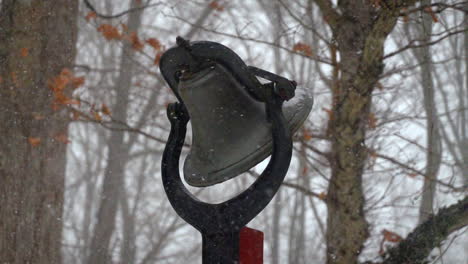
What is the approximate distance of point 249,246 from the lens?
197 centimetres

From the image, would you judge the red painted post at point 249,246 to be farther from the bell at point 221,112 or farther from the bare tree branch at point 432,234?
the bare tree branch at point 432,234

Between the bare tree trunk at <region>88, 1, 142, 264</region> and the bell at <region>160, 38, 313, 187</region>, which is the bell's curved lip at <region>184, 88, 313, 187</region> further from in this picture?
the bare tree trunk at <region>88, 1, 142, 264</region>

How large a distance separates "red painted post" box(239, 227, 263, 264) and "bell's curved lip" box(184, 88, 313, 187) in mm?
240

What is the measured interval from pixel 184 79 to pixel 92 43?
13.3 metres

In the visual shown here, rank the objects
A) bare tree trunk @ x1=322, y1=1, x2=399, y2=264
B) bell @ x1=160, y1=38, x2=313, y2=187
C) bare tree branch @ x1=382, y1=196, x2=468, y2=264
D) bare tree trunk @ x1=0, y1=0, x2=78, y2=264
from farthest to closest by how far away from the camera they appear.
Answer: bare tree trunk @ x1=0, y1=0, x2=78, y2=264 → bare tree trunk @ x1=322, y1=1, x2=399, y2=264 → bare tree branch @ x1=382, y1=196, x2=468, y2=264 → bell @ x1=160, y1=38, x2=313, y2=187

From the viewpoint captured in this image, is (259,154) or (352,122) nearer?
(259,154)

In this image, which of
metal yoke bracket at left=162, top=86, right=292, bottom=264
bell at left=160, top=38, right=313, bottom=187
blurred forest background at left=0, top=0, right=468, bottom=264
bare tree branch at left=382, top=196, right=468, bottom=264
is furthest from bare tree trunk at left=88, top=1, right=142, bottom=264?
metal yoke bracket at left=162, top=86, right=292, bottom=264

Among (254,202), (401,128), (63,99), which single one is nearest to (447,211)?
(401,128)

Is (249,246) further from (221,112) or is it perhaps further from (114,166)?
(114,166)

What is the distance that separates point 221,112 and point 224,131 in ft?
0.28

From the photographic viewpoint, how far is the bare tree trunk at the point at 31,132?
4.40 metres

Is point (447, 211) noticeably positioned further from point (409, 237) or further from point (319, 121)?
point (319, 121)

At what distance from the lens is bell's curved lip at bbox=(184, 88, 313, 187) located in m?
2.06

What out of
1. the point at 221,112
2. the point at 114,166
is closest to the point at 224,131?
the point at 221,112
